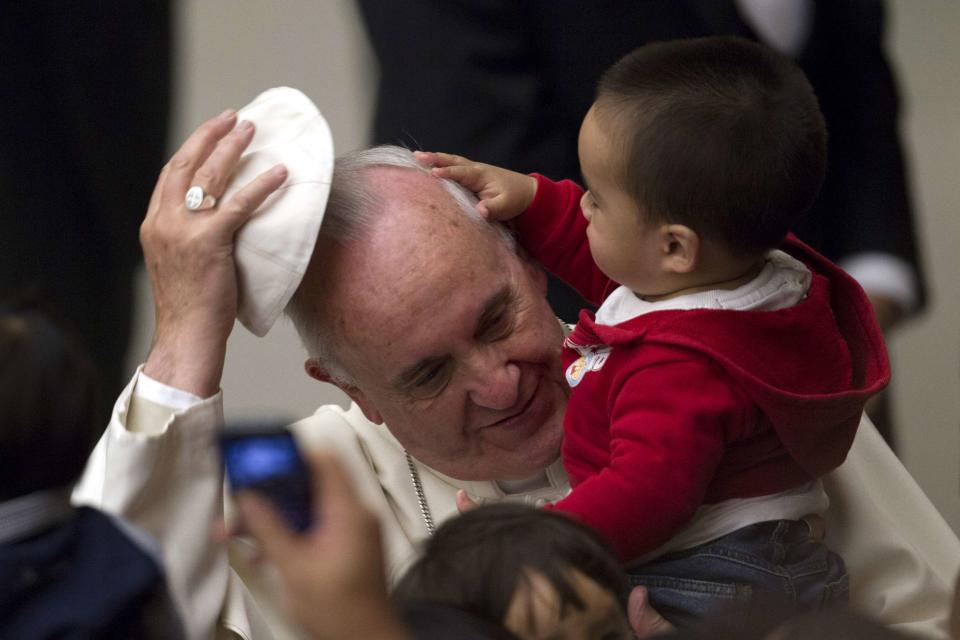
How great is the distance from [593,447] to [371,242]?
50 cm

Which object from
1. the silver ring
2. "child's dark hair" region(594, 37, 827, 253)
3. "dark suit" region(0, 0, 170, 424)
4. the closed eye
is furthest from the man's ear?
"dark suit" region(0, 0, 170, 424)

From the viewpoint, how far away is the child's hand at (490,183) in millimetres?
2496

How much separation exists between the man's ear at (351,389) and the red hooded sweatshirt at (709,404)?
446 millimetres

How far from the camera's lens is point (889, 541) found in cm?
270

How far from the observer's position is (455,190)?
2.50 m

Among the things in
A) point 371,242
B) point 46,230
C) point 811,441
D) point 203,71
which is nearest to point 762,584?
point 811,441

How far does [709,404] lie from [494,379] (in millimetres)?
481

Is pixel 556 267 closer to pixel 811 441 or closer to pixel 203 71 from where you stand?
pixel 811 441

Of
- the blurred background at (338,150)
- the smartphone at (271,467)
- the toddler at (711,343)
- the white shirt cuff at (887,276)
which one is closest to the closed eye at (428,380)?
the toddler at (711,343)

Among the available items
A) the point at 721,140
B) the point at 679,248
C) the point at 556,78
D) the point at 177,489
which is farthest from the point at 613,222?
the point at 556,78

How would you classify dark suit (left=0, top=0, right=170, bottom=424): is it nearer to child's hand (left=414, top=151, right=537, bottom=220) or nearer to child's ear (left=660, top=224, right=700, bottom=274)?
child's hand (left=414, top=151, right=537, bottom=220)

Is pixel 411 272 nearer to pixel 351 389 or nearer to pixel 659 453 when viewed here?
pixel 351 389

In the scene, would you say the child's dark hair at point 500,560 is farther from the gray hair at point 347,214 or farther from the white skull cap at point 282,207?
the gray hair at point 347,214

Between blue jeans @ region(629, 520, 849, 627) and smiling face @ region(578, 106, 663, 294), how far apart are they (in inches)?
15.7
